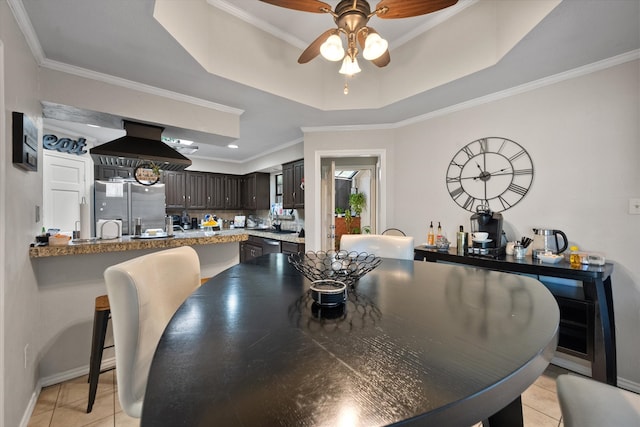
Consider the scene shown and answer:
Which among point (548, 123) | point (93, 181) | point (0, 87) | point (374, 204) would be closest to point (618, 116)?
point (548, 123)

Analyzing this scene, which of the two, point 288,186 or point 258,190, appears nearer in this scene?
point 288,186

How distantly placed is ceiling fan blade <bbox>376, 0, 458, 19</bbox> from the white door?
190 inches

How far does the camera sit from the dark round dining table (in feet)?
1.51

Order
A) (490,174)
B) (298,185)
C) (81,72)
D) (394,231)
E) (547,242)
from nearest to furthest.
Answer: (81,72), (547,242), (490,174), (394,231), (298,185)

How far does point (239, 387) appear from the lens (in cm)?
51

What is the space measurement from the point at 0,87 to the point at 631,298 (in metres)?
4.07

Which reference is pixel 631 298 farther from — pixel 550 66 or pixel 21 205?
pixel 21 205

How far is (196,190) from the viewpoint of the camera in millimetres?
5871

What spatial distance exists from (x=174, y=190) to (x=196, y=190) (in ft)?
1.40

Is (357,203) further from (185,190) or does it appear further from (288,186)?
(185,190)

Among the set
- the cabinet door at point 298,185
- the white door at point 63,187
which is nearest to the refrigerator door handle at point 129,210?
the white door at point 63,187

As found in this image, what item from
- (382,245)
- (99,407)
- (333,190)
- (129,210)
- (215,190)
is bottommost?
(99,407)

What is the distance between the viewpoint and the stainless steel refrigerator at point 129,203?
4.38 meters

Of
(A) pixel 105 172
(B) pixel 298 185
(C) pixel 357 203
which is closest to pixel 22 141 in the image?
→ (B) pixel 298 185
